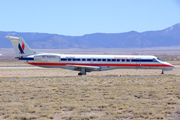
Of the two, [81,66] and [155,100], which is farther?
[81,66]

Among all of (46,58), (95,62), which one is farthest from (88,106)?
(46,58)

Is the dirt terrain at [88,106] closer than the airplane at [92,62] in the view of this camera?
Yes

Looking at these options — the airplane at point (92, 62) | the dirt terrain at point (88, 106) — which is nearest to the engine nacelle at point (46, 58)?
the airplane at point (92, 62)

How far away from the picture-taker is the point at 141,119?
11258 millimetres

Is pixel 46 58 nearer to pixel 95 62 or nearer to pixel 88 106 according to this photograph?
pixel 95 62

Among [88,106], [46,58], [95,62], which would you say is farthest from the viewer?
[46,58]

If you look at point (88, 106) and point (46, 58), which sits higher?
point (46, 58)

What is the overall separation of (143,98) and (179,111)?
3.62 metres

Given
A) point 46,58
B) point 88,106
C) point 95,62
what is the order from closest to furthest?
point 88,106
point 95,62
point 46,58

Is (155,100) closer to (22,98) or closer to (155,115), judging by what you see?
(155,115)

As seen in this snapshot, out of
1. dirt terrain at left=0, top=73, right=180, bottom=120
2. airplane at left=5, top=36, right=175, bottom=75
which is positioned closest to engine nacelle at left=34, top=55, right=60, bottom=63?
airplane at left=5, top=36, right=175, bottom=75

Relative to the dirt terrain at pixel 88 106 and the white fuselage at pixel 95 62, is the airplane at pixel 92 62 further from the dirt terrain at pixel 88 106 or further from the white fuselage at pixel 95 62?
the dirt terrain at pixel 88 106

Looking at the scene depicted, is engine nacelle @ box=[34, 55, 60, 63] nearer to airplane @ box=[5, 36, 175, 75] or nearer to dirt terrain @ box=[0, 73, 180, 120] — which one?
airplane @ box=[5, 36, 175, 75]

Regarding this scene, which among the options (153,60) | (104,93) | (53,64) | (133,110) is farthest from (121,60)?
(133,110)
